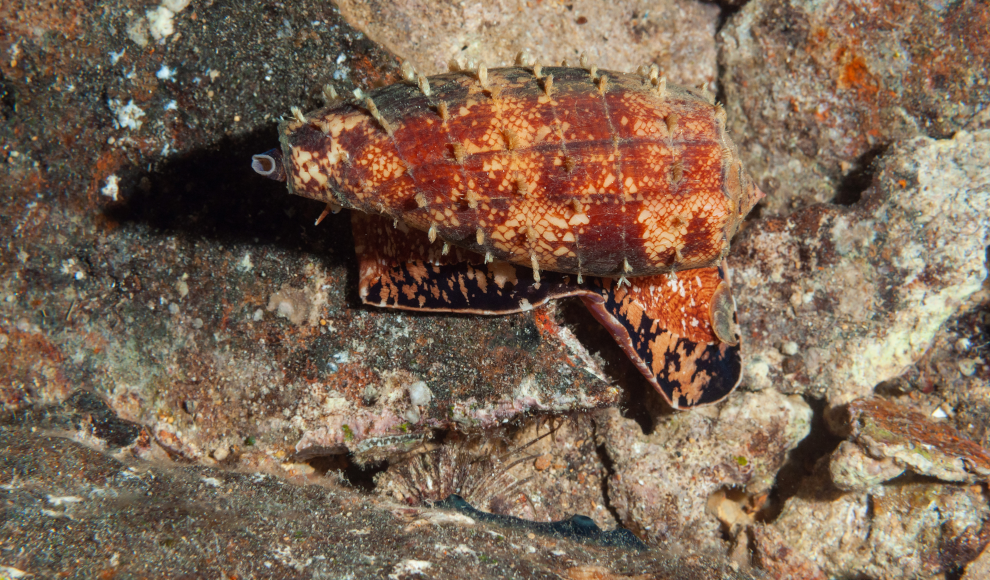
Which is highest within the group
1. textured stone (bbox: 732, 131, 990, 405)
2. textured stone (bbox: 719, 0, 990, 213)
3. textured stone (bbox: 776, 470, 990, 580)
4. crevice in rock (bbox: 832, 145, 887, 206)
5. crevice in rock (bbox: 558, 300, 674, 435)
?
textured stone (bbox: 719, 0, 990, 213)

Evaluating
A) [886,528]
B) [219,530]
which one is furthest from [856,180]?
[219,530]

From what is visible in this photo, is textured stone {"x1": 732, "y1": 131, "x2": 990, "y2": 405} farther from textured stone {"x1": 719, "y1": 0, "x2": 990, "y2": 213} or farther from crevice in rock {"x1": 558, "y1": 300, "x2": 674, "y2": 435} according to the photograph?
crevice in rock {"x1": 558, "y1": 300, "x2": 674, "y2": 435}

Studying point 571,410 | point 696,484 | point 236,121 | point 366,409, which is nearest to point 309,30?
point 236,121

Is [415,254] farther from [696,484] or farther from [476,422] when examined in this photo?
[696,484]

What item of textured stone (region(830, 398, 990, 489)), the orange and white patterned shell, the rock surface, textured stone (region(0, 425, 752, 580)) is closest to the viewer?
textured stone (region(0, 425, 752, 580))

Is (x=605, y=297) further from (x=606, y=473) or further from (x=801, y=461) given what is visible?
(x=801, y=461)

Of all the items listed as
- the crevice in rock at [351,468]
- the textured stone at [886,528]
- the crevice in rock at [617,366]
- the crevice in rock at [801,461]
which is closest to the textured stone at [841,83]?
the crevice in rock at [801,461]

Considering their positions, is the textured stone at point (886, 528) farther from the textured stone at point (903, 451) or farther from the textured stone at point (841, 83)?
the textured stone at point (841, 83)

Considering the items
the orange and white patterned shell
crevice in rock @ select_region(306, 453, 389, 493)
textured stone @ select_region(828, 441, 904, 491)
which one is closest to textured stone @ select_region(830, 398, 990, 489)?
textured stone @ select_region(828, 441, 904, 491)
